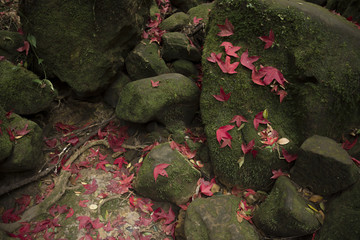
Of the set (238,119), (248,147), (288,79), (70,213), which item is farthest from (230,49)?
(70,213)

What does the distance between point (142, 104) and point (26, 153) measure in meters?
1.50

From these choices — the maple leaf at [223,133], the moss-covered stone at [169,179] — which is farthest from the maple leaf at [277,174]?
the moss-covered stone at [169,179]

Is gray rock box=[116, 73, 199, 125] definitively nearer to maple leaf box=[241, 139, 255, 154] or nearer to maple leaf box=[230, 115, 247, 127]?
maple leaf box=[230, 115, 247, 127]

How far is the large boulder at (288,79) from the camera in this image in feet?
8.33

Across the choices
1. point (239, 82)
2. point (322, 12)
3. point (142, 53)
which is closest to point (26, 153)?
point (142, 53)

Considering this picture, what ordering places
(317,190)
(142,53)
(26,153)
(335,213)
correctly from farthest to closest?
(142,53), (26,153), (317,190), (335,213)

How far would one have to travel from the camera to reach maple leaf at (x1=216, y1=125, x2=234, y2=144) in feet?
9.07

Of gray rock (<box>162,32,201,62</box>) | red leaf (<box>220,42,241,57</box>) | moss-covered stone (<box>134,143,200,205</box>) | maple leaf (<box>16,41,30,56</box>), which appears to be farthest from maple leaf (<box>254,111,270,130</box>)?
maple leaf (<box>16,41,30,56</box>)

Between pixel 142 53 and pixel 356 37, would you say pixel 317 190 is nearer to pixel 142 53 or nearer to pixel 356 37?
pixel 356 37

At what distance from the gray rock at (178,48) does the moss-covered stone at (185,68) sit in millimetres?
88

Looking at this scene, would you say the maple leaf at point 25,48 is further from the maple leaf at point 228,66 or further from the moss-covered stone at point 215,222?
the moss-covered stone at point 215,222

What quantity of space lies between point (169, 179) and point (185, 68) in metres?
1.80

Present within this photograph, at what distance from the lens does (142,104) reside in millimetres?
3072

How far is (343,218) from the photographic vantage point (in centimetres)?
209
